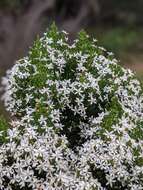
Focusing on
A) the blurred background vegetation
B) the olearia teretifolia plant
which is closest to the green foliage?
the olearia teretifolia plant

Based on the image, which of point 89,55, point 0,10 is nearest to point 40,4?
point 0,10

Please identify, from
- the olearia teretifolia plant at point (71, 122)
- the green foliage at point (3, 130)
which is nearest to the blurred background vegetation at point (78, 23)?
the olearia teretifolia plant at point (71, 122)

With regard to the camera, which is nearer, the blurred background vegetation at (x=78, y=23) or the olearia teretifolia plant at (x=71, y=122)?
the olearia teretifolia plant at (x=71, y=122)

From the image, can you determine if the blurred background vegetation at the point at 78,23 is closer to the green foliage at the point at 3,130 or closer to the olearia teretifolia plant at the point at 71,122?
the olearia teretifolia plant at the point at 71,122

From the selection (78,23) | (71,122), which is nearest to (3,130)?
(71,122)

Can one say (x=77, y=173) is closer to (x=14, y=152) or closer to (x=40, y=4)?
(x=14, y=152)

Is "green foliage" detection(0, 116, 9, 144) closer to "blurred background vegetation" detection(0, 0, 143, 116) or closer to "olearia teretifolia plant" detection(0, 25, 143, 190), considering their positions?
"olearia teretifolia plant" detection(0, 25, 143, 190)
